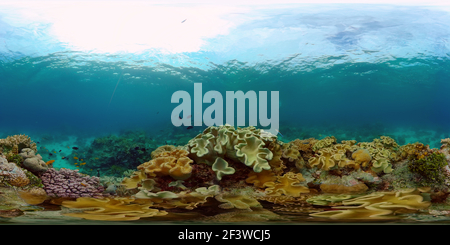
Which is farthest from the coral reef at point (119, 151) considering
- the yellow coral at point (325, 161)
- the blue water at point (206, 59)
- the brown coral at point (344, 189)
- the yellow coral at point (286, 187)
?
the brown coral at point (344, 189)

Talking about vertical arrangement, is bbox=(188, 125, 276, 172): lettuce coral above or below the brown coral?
above

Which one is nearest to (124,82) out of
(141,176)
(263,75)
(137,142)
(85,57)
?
(85,57)

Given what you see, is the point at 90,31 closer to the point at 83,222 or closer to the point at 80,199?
the point at 80,199

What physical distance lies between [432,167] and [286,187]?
172 cm

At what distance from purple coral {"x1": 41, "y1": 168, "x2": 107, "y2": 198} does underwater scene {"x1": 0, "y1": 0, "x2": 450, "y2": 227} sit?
2 centimetres

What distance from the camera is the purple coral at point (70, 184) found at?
9.39ft

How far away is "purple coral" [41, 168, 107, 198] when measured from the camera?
9.39ft

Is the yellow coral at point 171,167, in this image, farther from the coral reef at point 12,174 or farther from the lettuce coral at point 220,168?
the coral reef at point 12,174

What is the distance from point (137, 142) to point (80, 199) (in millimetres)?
2293

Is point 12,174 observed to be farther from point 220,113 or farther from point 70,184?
point 220,113

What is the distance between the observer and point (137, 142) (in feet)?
16.4

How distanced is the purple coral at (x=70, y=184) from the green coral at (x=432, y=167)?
387 centimetres

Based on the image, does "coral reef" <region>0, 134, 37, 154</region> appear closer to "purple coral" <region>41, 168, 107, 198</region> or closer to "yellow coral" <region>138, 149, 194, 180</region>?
"purple coral" <region>41, 168, 107, 198</region>

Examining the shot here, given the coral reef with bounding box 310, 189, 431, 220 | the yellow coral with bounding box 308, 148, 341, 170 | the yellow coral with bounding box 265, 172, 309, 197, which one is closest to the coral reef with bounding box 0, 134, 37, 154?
the yellow coral with bounding box 265, 172, 309, 197
